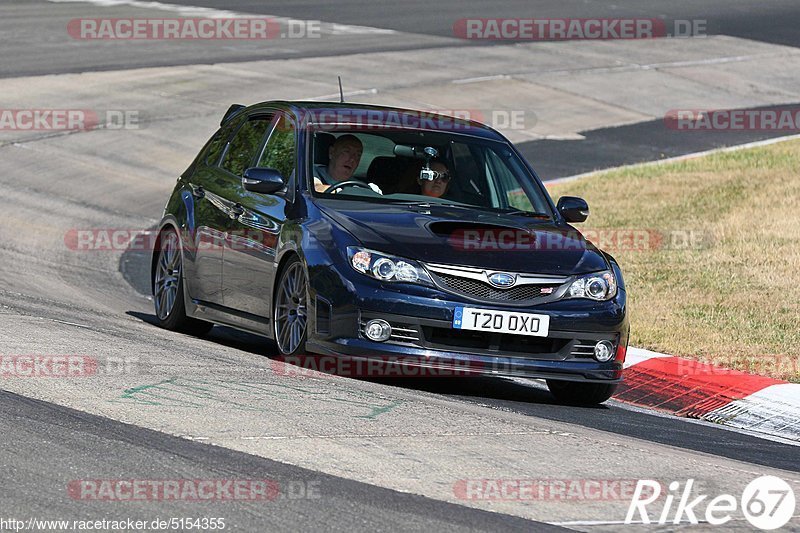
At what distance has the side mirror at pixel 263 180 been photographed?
29.9 feet

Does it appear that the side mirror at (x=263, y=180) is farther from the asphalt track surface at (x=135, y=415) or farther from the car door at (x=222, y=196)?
the asphalt track surface at (x=135, y=415)

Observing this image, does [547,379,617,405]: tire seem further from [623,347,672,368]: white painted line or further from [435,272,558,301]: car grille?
[623,347,672,368]: white painted line

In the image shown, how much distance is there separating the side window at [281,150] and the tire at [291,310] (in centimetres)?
79

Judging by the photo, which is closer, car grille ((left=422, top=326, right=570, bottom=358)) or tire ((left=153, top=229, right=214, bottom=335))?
car grille ((left=422, top=326, right=570, bottom=358))

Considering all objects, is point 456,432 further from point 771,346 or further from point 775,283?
point 775,283

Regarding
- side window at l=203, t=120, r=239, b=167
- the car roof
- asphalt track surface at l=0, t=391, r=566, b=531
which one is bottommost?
asphalt track surface at l=0, t=391, r=566, b=531

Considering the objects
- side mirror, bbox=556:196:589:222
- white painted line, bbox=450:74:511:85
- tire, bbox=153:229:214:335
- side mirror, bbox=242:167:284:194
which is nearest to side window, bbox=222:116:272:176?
tire, bbox=153:229:214:335

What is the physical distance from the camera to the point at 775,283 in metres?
13.1

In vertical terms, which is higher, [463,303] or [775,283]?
[463,303]

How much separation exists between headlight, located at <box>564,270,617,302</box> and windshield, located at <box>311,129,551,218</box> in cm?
95

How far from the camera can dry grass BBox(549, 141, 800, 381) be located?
1100 centimetres

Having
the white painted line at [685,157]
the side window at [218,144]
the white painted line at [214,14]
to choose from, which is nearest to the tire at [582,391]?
the side window at [218,144]

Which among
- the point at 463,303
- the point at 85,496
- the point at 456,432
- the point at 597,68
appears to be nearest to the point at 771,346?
the point at 463,303

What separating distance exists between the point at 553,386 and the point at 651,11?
1182 inches
